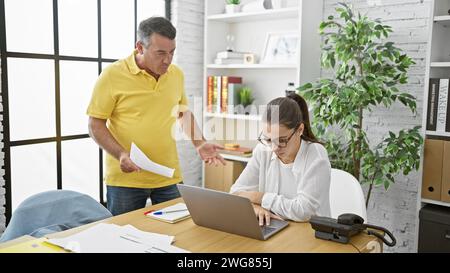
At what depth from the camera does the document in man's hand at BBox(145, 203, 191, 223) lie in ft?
5.76

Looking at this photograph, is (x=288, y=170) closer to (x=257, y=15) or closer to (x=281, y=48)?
(x=281, y=48)

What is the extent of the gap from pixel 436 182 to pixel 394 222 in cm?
68

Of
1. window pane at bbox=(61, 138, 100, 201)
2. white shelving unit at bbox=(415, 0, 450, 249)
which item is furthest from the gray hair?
white shelving unit at bbox=(415, 0, 450, 249)

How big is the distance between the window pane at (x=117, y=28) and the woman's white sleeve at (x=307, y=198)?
2118 millimetres

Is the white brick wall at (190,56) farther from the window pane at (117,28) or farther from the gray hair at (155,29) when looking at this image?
the gray hair at (155,29)

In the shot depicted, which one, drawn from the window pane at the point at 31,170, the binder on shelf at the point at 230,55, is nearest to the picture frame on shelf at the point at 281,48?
the binder on shelf at the point at 230,55

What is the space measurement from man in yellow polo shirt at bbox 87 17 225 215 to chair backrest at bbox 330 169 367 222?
0.62 m

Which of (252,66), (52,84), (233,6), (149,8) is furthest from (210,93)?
(52,84)

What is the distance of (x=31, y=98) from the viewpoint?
112 inches

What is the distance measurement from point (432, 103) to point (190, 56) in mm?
2079

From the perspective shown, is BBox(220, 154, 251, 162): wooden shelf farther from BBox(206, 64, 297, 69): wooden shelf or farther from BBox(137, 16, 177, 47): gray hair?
BBox(137, 16, 177, 47): gray hair

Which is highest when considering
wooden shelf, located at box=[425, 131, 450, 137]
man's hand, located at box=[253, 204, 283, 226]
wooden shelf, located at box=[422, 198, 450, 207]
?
wooden shelf, located at box=[425, 131, 450, 137]
